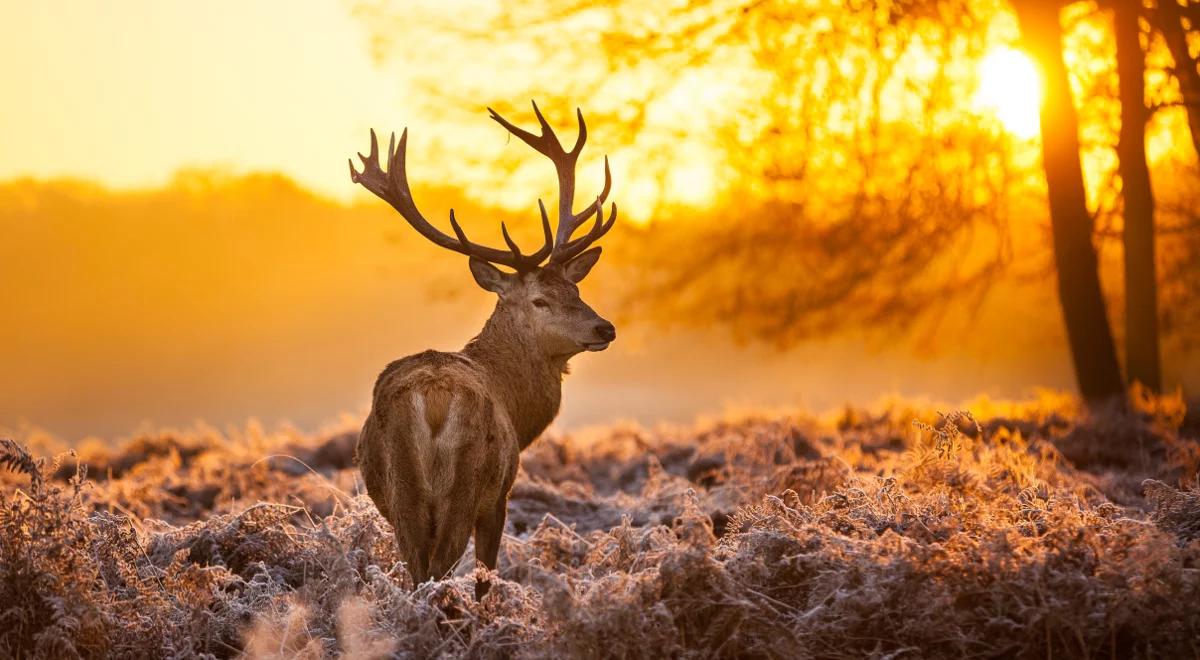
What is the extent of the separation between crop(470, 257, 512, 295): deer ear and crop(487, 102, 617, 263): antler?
36 cm

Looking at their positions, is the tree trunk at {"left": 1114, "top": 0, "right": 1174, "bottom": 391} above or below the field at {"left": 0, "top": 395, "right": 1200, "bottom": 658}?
above

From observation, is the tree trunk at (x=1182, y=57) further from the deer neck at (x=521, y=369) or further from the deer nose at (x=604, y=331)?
the deer neck at (x=521, y=369)

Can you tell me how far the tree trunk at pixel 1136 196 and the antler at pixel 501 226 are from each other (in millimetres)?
8956

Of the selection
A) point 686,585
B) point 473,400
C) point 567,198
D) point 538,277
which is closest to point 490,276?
point 538,277

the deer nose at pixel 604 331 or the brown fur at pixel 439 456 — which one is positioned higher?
the deer nose at pixel 604 331

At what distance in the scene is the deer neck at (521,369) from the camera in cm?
794

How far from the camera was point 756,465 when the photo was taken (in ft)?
37.4

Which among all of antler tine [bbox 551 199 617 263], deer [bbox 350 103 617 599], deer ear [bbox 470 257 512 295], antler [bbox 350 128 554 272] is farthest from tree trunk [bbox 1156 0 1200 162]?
deer ear [bbox 470 257 512 295]

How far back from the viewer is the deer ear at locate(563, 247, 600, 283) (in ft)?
28.5

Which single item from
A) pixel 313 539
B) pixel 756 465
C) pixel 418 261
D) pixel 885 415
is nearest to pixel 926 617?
pixel 313 539

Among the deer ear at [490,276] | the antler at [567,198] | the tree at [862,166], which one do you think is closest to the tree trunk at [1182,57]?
the tree at [862,166]

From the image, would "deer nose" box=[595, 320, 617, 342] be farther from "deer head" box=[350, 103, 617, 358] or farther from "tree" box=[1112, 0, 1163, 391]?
"tree" box=[1112, 0, 1163, 391]

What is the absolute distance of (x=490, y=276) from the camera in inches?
327

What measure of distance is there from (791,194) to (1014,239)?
3971 millimetres
